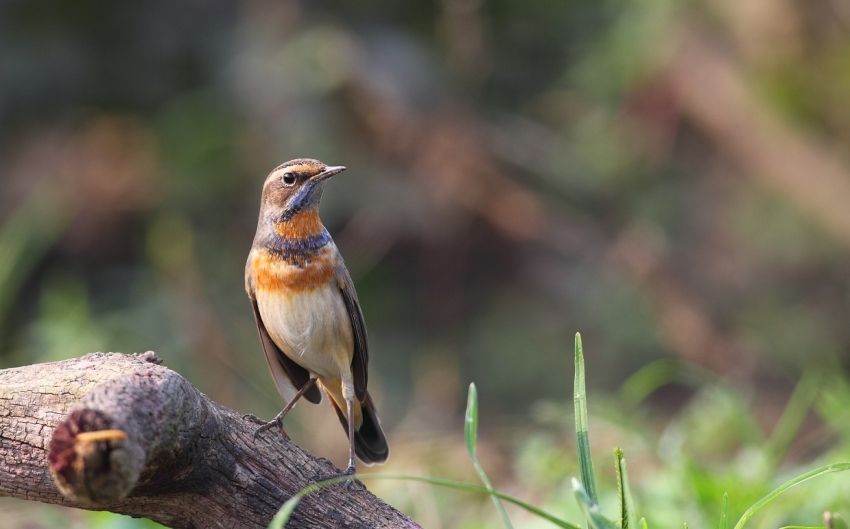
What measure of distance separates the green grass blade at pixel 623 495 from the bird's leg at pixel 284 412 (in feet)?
2.92

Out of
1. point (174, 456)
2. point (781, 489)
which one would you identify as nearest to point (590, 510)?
point (781, 489)

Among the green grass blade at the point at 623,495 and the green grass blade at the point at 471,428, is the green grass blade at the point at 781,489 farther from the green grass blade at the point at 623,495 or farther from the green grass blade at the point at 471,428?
the green grass blade at the point at 471,428

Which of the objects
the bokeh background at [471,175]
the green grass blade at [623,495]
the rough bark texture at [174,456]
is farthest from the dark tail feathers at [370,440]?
the bokeh background at [471,175]

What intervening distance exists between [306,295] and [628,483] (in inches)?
46.7

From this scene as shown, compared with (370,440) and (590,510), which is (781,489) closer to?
(590,510)

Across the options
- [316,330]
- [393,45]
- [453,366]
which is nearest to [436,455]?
[453,366]

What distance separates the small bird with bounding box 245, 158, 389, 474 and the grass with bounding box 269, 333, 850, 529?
17.4 inches

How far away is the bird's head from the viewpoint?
3648 mm

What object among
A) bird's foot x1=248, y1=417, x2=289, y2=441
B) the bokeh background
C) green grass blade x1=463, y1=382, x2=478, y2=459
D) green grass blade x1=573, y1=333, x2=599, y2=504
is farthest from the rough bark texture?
the bokeh background

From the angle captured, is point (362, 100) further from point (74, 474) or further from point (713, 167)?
point (74, 474)

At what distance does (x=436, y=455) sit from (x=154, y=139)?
368 centimetres

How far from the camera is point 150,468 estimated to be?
8.00 ft

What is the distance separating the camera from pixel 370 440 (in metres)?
3.87

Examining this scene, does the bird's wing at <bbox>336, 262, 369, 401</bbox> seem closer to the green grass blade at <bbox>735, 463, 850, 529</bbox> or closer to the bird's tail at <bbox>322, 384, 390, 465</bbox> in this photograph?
the bird's tail at <bbox>322, 384, 390, 465</bbox>
